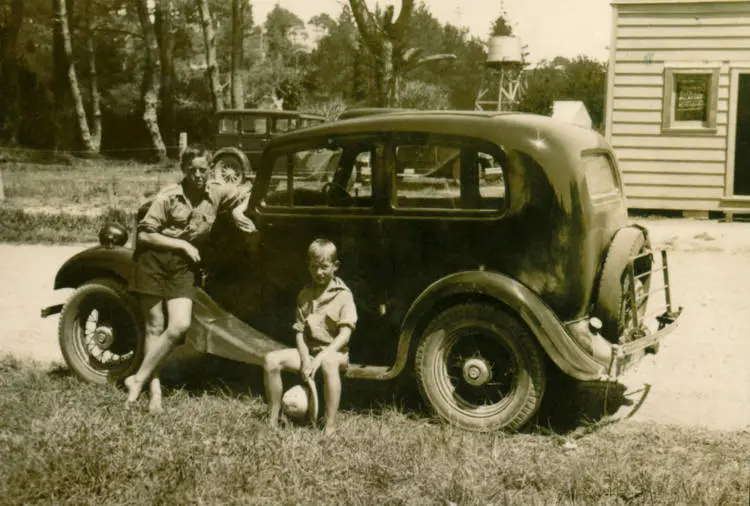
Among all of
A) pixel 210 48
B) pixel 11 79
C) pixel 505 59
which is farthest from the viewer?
pixel 210 48

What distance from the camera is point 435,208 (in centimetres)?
499

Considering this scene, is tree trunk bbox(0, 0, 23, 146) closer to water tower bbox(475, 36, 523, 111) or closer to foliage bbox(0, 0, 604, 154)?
foliage bbox(0, 0, 604, 154)

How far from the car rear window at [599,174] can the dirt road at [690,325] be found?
1.24 m

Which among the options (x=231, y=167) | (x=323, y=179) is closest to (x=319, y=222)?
(x=323, y=179)

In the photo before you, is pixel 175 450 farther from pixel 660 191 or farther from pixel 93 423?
pixel 660 191

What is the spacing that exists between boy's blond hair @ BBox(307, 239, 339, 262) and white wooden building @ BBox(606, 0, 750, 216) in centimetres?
913

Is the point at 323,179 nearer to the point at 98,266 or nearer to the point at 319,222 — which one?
the point at 319,222

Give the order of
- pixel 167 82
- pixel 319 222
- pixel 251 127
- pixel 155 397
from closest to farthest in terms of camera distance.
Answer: pixel 155 397, pixel 319 222, pixel 251 127, pixel 167 82

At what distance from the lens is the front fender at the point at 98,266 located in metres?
5.55

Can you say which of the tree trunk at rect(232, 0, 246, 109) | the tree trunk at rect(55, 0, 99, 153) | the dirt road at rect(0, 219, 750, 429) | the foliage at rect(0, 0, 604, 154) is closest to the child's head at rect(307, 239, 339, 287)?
the dirt road at rect(0, 219, 750, 429)

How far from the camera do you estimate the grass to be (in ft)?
12.5

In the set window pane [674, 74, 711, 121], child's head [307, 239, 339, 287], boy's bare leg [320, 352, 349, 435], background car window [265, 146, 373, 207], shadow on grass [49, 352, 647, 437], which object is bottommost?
shadow on grass [49, 352, 647, 437]

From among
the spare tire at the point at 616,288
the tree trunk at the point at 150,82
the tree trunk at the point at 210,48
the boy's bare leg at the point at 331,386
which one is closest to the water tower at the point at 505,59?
the spare tire at the point at 616,288

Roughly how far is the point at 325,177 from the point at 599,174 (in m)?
1.57
